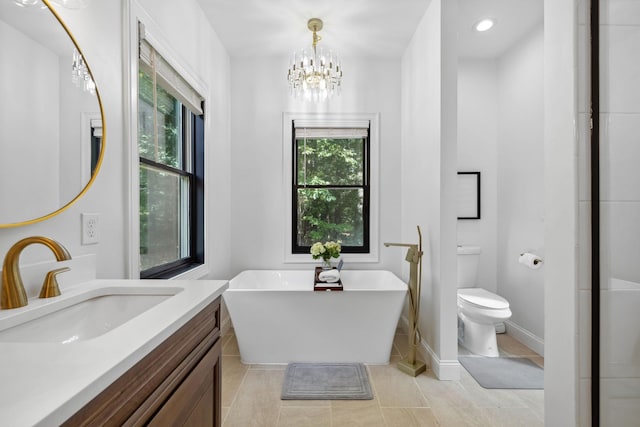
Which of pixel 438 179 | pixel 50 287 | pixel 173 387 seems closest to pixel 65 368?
pixel 173 387

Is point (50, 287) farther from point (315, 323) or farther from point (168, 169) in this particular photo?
point (315, 323)

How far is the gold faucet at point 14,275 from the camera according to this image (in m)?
0.93

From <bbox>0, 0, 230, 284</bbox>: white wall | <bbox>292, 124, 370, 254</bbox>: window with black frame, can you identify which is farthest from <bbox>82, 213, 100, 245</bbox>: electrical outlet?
<bbox>292, 124, 370, 254</bbox>: window with black frame

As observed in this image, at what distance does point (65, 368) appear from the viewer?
0.53 meters

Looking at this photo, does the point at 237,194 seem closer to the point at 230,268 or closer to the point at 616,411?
the point at 230,268

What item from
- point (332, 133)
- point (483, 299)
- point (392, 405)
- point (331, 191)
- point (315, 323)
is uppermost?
point (332, 133)

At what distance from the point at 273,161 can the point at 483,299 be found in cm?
232

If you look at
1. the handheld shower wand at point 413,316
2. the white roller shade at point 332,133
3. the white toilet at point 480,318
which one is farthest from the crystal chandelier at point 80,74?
the white toilet at point 480,318

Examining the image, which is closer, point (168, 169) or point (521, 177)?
point (168, 169)

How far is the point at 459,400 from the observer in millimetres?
2006

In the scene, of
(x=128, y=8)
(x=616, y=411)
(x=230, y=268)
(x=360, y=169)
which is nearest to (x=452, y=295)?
(x=616, y=411)

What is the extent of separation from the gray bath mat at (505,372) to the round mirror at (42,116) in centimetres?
260

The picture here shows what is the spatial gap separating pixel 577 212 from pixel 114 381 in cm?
141

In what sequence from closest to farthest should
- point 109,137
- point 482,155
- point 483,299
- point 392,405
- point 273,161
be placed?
point 109,137
point 392,405
point 483,299
point 482,155
point 273,161
